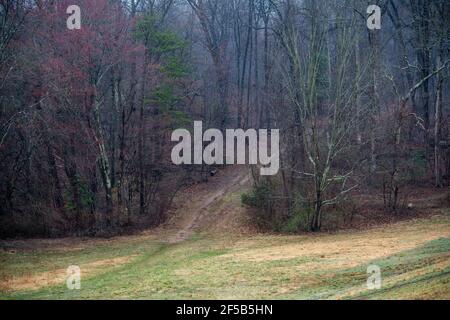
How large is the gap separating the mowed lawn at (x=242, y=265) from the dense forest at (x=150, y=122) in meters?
2.82

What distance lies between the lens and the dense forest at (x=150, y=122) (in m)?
23.5

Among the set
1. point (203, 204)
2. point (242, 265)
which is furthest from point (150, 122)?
point (242, 265)

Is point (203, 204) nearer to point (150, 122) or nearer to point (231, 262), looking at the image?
point (150, 122)

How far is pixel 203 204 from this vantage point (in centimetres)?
2978

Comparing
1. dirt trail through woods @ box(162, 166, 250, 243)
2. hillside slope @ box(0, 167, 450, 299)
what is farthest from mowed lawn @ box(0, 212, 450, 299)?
dirt trail through woods @ box(162, 166, 250, 243)

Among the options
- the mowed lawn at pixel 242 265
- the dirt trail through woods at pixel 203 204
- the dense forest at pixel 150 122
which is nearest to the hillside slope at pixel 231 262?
the mowed lawn at pixel 242 265

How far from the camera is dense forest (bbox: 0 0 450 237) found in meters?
23.5

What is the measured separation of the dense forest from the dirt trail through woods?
1.09m

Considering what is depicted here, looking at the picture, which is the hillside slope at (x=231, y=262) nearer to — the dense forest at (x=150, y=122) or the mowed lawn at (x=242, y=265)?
the mowed lawn at (x=242, y=265)

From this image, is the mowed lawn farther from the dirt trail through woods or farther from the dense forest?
the dense forest

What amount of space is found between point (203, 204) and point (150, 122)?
5.57 metres

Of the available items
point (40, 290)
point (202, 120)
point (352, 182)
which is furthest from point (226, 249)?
point (202, 120)
